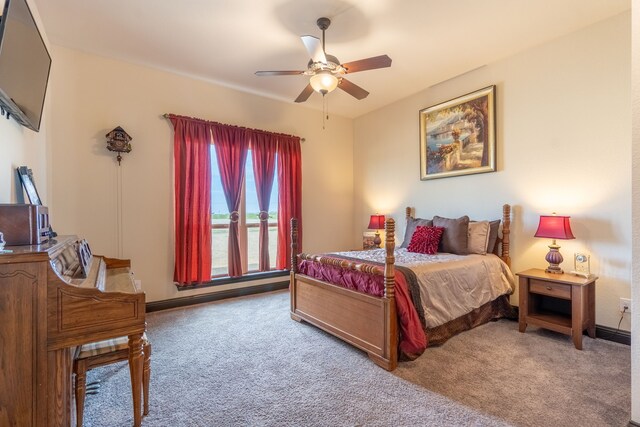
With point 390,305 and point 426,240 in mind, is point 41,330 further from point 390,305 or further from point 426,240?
point 426,240

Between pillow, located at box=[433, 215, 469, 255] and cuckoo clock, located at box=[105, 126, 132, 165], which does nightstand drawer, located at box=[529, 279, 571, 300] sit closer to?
pillow, located at box=[433, 215, 469, 255]

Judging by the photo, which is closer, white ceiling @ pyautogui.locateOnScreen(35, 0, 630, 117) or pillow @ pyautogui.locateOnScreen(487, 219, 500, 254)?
white ceiling @ pyautogui.locateOnScreen(35, 0, 630, 117)

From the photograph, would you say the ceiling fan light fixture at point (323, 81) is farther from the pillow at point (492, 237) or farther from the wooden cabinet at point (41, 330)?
the pillow at point (492, 237)

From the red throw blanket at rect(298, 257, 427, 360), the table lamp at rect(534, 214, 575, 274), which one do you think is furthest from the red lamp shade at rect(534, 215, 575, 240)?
the red throw blanket at rect(298, 257, 427, 360)

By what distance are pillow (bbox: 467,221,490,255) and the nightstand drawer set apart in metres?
0.61

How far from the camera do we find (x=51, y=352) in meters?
1.33

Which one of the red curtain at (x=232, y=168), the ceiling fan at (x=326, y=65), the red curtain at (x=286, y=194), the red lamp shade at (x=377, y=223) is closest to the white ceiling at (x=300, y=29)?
the ceiling fan at (x=326, y=65)

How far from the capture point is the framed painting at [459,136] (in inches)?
143

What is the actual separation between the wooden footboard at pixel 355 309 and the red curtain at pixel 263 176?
3.93 ft

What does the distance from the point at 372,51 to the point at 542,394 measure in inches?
134

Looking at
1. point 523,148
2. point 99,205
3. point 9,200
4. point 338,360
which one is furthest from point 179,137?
point 523,148

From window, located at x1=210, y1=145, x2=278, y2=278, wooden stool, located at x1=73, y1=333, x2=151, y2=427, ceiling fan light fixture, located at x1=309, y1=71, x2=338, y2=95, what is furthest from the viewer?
window, located at x1=210, y1=145, x2=278, y2=278

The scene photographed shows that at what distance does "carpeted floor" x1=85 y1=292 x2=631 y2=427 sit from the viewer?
5.83ft

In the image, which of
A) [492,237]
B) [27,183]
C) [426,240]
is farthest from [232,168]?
[492,237]
